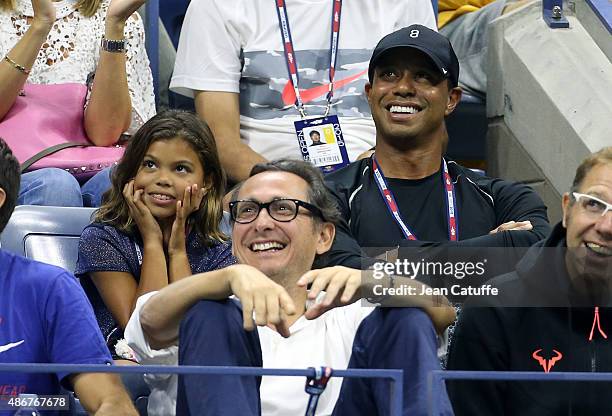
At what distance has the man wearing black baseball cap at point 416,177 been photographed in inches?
133

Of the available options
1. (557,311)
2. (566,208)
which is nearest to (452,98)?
(566,208)

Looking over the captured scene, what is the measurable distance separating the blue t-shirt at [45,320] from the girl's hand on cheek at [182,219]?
2.30ft

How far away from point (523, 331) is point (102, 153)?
5.26ft

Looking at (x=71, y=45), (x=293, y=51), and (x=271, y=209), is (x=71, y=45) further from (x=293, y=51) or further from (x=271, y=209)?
(x=271, y=209)

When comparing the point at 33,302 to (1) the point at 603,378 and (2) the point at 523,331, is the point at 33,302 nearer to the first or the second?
(2) the point at 523,331

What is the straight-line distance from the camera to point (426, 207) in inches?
135

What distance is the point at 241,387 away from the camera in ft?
6.83

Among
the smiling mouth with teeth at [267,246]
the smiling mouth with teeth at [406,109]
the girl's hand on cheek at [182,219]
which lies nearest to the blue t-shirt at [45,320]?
the smiling mouth with teeth at [267,246]

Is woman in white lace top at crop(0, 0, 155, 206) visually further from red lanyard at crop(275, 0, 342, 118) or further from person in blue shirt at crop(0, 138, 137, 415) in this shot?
person in blue shirt at crop(0, 138, 137, 415)

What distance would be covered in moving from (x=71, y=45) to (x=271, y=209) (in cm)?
136

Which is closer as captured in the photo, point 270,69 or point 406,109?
point 406,109

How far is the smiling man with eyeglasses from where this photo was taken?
2.57 meters

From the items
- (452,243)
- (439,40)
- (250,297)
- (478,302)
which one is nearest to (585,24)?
(439,40)

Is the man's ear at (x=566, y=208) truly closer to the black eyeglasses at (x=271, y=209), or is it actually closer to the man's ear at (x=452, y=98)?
the black eyeglasses at (x=271, y=209)
